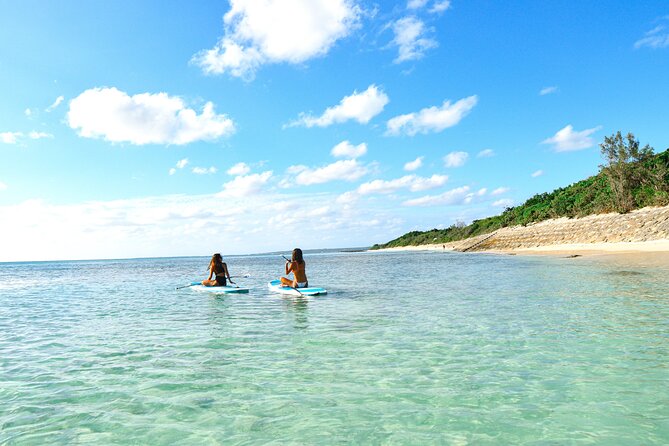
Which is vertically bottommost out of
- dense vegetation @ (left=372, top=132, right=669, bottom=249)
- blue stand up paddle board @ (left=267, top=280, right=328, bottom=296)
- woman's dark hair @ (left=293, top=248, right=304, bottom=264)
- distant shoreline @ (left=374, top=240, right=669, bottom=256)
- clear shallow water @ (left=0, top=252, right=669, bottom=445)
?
clear shallow water @ (left=0, top=252, right=669, bottom=445)

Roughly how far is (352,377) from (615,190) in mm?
60051

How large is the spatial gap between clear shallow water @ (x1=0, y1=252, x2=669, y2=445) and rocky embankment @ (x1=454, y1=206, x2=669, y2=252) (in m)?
37.2

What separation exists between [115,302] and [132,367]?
15998 mm

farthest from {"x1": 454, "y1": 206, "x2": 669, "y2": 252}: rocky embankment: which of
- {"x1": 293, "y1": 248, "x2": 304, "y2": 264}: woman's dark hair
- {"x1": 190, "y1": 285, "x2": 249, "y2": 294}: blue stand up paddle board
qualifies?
{"x1": 190, "y1": 285, "x2": 249, "y2": 294}: blue stand up paddle board

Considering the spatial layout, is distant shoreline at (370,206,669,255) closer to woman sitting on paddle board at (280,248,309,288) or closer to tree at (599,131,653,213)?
tree at (599,131,653,213)

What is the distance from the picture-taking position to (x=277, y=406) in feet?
22.3

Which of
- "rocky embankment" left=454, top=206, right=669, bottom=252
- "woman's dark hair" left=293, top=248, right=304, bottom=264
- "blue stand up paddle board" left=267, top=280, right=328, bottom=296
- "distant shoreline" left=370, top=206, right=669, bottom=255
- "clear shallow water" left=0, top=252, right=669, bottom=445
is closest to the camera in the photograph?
"clear shallow water" left=0, top=252, right=669, bottom=445

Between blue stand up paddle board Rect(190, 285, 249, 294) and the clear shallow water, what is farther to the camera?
blue stand up paddle board Rect(190, 285, 249, 294)

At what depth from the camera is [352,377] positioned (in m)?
8.11

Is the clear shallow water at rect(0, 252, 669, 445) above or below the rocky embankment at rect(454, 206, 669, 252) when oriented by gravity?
below

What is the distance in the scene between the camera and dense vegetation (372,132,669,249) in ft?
172

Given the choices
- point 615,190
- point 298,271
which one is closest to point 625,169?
point 615,190

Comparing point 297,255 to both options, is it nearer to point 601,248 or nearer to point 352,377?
point 352,377

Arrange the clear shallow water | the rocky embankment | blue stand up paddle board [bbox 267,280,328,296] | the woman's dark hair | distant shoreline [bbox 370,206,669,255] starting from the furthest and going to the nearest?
the rocky embankment, distant shoreline [bbox 370,206,669,255], blue stand up paddle board [bbox 267,280,328,296], the woman's dark hair, the clear shallow water
